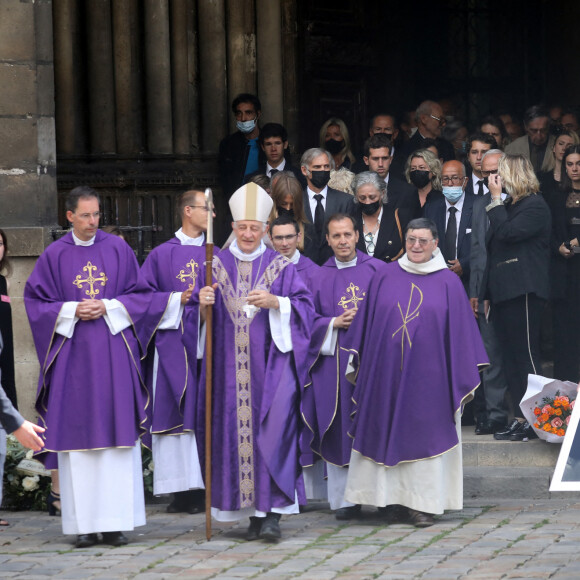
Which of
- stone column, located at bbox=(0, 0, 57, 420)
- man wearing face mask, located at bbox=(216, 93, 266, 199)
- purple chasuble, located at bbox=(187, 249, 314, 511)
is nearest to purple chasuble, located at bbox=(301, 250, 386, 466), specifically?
purple chasuble, located at bbox=(187, 249, 314, 511)

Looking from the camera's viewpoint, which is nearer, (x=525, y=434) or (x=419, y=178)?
(x=525, y=434)

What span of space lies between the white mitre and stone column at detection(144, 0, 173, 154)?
421 centimetres

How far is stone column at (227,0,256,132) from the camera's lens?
43.9 feet

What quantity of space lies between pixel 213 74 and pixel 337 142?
160 cm

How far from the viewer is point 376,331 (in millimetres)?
9414

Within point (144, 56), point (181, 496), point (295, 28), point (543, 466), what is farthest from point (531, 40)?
point (181, 496)

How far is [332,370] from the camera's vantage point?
9.83 metres

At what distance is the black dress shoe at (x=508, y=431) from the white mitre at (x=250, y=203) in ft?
8.13

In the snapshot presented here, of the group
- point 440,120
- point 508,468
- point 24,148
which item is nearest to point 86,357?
point 24,148

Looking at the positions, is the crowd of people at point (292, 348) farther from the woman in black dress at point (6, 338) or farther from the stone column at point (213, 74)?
the stone column at point (213, 74)

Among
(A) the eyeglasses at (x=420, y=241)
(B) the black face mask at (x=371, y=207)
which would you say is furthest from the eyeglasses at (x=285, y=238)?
(B) the black face mask at (x=371, y=207)

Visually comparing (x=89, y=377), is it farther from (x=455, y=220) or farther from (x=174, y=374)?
(x=455, y=220)

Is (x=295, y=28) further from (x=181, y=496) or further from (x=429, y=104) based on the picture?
(x=181, y=496)

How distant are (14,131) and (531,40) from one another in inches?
253
